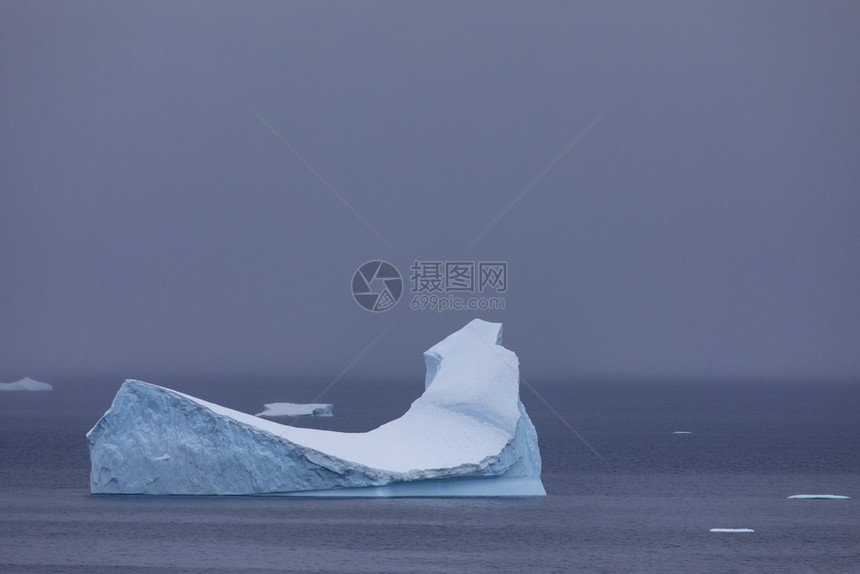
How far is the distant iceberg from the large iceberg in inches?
3002

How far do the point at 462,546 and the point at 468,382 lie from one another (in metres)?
5.62

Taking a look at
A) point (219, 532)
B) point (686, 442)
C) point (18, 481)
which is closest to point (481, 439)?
point (219, 532)

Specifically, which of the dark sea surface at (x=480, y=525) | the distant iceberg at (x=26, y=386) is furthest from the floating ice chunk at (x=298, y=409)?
the distant iceberg at (x=26, y=386)

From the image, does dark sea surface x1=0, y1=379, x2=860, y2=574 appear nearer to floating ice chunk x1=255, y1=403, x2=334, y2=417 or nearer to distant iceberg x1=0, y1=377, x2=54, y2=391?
floating ice chunk x1=255, y1=403, x2=334, y2=417

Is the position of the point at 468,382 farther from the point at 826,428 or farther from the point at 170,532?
the point at 826,428

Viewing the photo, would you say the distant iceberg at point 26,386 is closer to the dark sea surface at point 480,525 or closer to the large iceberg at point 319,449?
the dark sea surface at point 480,525

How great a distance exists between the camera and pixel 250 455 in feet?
72.4

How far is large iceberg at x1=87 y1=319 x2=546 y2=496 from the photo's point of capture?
21.9 m

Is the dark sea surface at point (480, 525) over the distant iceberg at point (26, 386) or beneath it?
beneath

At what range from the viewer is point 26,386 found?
329 feet

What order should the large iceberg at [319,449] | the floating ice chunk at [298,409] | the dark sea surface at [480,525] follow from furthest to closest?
1. the floating ice chunk at [298,409]
2. the large iceberg at [319,449]
3. the dark sea surface at [480,525]

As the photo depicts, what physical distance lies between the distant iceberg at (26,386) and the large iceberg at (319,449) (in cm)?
7626

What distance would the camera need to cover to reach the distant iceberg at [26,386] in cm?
9562

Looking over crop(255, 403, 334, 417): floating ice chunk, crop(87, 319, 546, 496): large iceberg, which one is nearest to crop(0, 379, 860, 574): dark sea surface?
crop(87, 319, 546, 496): large iceberg
